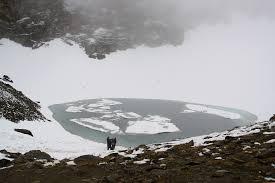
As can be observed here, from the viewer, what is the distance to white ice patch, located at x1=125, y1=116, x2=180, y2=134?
219 ft

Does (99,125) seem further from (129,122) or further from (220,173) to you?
(220,173)

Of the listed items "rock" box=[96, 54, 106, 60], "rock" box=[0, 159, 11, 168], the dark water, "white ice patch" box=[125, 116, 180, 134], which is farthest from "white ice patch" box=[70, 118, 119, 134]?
"rock" box=[96, 54, 106, 60]

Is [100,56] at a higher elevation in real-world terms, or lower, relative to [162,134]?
higher

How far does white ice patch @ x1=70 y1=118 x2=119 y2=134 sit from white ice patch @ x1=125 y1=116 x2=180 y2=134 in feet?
8.52

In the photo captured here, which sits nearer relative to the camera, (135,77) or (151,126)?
(151,126)

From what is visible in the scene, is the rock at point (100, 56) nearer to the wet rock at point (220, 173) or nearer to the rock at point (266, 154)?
the rock at point (266, 154)

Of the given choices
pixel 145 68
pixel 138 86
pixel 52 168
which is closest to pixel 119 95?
pixel 138 86

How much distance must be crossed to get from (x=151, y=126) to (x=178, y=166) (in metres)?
57.4

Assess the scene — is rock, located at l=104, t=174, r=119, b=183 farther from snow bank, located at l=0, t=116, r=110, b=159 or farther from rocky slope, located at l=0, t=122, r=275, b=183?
snow bank, located at l=0, t=116, r=110, b=159

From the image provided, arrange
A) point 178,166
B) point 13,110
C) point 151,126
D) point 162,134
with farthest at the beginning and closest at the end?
point 151,126 < point 162,134 < point 13,110 < point 178,166

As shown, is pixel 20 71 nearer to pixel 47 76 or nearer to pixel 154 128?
pixel 47 76

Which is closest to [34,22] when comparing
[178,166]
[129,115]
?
[129,115]

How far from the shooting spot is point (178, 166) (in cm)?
1412

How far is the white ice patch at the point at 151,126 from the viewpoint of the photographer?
66.9m
